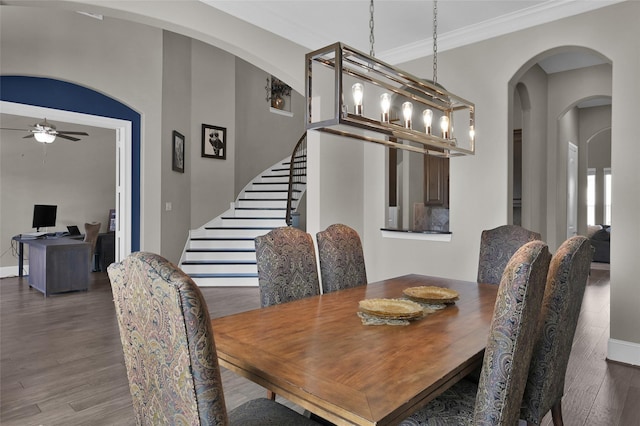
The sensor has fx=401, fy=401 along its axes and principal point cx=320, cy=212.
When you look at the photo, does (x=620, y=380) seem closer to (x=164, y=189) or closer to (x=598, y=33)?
(x=598, y=33)

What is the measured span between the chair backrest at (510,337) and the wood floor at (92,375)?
4.59ft

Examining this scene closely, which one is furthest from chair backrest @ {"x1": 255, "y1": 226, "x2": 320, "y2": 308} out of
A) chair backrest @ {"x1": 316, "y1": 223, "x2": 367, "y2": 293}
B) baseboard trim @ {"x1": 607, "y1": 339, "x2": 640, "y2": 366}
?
baseboard trim @ {"x1": 607, "y1": 339, "x2": 640, "y2": 366}

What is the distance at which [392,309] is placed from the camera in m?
1.84

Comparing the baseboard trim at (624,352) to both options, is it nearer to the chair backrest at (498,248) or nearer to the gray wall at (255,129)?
the chair backrest at (498,248)

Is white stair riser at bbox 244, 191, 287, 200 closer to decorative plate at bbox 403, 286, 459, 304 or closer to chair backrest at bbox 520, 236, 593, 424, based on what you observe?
decorative plate at bbox 403, 286, 459, 304

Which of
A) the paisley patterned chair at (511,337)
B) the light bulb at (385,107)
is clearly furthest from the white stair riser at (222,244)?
the paisley patterned chair at (511,337)

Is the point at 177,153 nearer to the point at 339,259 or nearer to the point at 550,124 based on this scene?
the point at 339,259

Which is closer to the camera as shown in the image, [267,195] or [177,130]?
[177,130]

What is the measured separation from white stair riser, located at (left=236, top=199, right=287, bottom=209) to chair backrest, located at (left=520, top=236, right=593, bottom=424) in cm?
604

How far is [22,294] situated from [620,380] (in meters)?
6.63

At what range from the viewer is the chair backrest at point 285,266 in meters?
2.24

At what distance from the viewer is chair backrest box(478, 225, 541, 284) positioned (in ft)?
9.02

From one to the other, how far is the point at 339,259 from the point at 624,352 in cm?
235

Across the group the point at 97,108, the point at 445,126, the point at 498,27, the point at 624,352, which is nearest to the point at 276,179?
the point at 97,108
